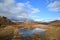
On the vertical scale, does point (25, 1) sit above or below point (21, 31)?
above

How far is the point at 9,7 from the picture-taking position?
2.82 metres

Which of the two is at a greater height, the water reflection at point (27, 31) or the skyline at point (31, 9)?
the skyline at point (31, 9)

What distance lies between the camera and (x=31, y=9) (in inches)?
111

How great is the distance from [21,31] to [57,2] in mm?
1057

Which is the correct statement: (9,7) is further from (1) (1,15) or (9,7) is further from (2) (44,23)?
(2) (44,23)

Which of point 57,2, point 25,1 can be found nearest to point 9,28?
point 25,1

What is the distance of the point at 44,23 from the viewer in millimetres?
2764

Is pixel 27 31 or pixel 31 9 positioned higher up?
pixel 31 9

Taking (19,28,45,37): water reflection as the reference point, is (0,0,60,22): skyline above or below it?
above

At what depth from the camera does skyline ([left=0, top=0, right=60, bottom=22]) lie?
279cm

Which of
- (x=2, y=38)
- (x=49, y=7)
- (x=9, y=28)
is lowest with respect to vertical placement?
(x=2, y=38)

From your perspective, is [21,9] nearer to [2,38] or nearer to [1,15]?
[1,15]

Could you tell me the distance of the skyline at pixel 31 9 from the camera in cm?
279

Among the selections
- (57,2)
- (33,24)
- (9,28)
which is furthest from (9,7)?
(57,2)
